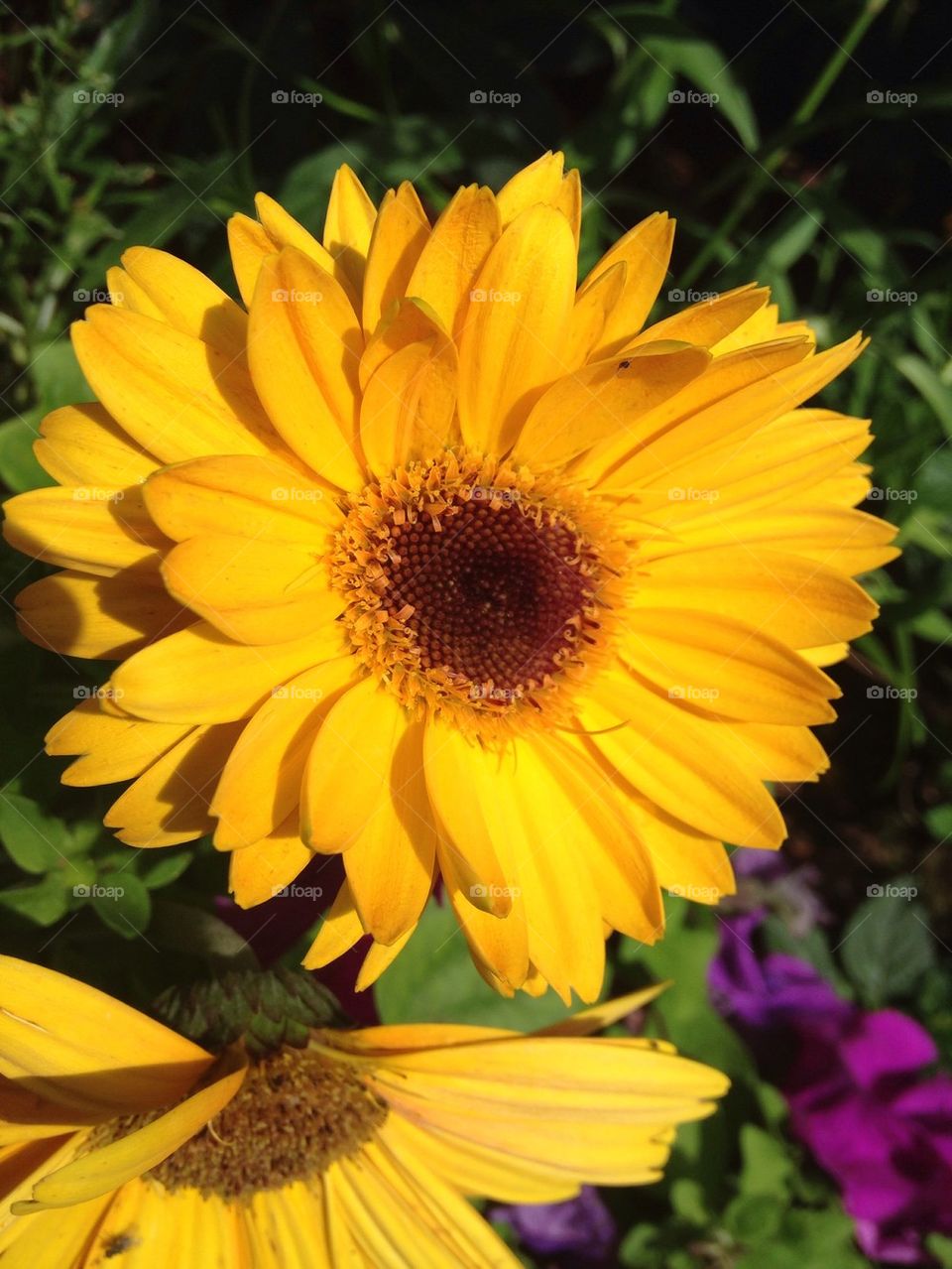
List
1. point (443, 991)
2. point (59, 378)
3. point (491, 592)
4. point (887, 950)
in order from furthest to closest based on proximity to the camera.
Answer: point (887, 950), point (443, 991), point (59, 378), point (491, 592)

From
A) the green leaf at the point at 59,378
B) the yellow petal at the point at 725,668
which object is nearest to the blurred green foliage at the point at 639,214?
the green leaf at the point at 59,378

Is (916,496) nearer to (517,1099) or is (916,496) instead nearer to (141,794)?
(517,1099)

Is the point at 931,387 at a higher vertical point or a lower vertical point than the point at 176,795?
higher

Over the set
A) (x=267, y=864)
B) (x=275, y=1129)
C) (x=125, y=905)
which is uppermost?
(x=267, y=864)

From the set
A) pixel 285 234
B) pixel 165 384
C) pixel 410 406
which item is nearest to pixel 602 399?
pixel 410 406

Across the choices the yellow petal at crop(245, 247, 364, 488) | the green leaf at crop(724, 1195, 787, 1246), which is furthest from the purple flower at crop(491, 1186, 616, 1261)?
the yellow petal at crop(245, 247, 364, 488)
